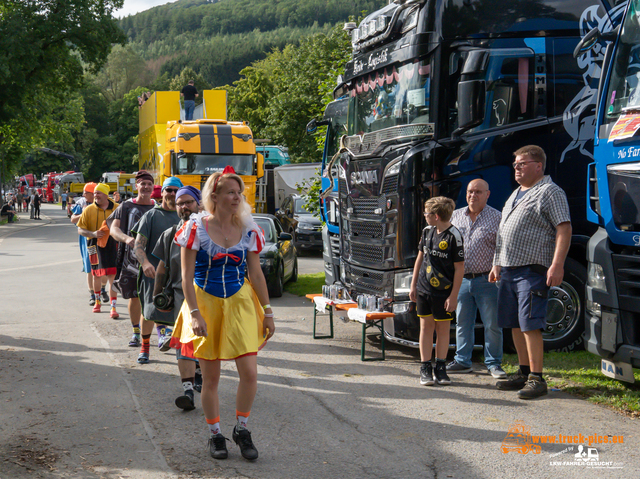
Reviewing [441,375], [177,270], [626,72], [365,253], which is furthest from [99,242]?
[626,72]

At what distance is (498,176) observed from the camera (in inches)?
292

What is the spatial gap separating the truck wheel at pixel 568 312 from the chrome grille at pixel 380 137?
2.07 m

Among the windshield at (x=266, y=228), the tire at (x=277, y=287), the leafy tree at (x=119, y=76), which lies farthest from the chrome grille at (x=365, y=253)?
the leafy tree at (x=119, y=76)

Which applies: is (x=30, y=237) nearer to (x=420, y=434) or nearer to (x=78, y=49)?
(x=78, y=49)

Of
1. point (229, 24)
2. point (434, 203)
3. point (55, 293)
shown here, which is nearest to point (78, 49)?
point (55, 293)

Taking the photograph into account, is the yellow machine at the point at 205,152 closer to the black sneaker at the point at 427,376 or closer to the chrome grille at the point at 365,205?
the chrome grille at the point at 365,205

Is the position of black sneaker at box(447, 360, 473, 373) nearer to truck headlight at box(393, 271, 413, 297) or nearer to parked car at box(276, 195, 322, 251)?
truck headlight at box(393, 271, 413, 297)

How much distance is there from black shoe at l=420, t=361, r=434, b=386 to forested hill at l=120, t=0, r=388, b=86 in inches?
4800

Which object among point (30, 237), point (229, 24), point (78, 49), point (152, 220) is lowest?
point (30, 237)

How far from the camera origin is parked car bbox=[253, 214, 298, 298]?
40.4 ft

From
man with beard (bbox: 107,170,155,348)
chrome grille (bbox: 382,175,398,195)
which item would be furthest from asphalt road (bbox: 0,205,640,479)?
chrome grille (bbox: 382,175,398,195)

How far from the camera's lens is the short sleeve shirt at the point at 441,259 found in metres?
6.48

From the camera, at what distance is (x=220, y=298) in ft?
14.8

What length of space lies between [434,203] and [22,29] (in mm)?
27549
